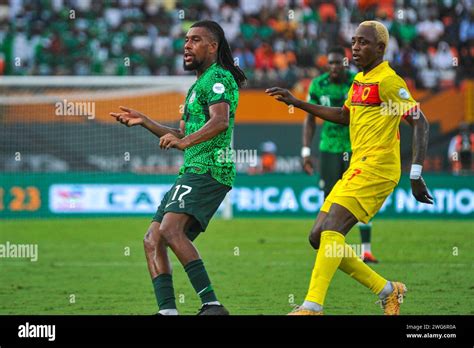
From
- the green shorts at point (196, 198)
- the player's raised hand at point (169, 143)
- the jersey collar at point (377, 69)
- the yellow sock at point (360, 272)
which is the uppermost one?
the jersey collar at point (377, 69)

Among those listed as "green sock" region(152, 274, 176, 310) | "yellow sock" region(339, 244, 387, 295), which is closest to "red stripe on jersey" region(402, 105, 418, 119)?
"yellow sock" region(339, 244, 387, 295)

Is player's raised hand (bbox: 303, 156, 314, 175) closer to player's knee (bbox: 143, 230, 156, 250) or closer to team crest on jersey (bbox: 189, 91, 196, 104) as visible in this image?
team crest on jersey (bbox: 189, 91, 196, 104)

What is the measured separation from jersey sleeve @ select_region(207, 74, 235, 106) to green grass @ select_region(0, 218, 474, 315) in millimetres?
2308

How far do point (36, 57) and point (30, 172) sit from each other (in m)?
5.73

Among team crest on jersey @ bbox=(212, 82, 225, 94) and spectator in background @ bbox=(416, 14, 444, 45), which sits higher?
spectator in background @ bbox=(416, 14, 444, 45)

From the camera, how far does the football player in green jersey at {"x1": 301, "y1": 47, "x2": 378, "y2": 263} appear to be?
42.0ft

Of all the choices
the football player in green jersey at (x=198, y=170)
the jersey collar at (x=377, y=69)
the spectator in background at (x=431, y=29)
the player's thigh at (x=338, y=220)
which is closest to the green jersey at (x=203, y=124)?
the football player in green jersey at (x=198, y=170)

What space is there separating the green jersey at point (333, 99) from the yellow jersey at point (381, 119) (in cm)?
428

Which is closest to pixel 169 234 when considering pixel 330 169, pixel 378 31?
pixel 378 31

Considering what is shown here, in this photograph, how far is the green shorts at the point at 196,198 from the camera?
26.7 feet

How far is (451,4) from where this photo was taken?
2742cm

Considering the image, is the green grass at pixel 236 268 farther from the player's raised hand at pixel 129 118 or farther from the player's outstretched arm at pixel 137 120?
the player's raised hand at pixel 129 118

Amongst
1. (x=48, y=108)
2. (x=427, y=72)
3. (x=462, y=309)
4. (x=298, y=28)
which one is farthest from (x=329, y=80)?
(x=298, y=28)

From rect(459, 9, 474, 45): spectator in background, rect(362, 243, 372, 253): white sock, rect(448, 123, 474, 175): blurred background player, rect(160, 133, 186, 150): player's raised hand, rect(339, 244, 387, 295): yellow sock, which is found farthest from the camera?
rect(459, 9, 474, 45): spectator in background
